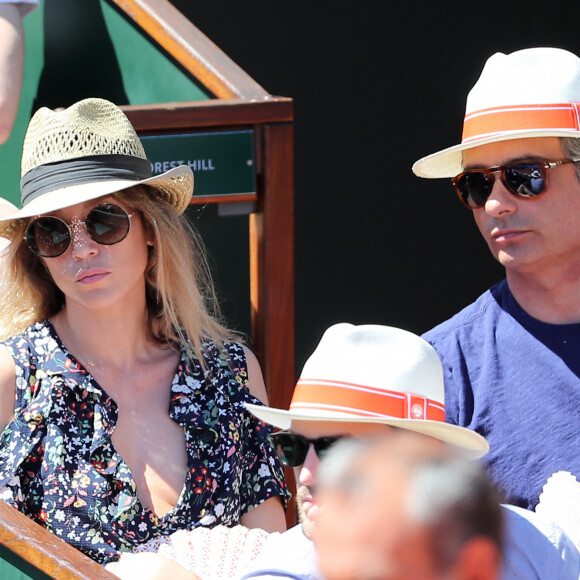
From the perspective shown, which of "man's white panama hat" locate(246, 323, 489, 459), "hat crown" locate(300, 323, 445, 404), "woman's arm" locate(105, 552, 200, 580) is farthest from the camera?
"woman's arm" locate(105, 552, 200, 580)

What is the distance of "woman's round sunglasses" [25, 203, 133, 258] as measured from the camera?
240 cm

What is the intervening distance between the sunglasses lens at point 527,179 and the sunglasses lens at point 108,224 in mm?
888

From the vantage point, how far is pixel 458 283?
15.5 ft

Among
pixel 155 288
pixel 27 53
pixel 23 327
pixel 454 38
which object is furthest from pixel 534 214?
pixel 454 38

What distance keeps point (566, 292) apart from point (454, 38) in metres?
2.53

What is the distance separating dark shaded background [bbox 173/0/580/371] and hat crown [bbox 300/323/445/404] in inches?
112

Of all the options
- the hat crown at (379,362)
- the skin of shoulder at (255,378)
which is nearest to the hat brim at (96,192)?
the skin of shoulder at (255,378)

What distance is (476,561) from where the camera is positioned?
38.0 inches

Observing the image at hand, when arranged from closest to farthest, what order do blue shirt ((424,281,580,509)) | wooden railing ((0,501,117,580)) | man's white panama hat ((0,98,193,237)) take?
wooden railing ((0,501,117,580))
blue shirt ((424,281,580,509))
man's white panama hat ((0,98,193,237))

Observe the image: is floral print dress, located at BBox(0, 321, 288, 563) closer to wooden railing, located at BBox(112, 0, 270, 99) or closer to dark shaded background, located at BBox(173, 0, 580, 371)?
wooden railing, located at BBox(112, 0, 270, 99)

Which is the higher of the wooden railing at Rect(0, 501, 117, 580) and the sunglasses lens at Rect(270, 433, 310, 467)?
A: the sunglasses lens at Rect(270, 433, 310, 467)

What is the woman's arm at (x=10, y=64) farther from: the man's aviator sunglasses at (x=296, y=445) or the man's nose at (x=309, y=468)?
the man's nose at (x=309, y=468)

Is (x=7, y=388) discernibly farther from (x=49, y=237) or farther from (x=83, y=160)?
(x=83, y=160)

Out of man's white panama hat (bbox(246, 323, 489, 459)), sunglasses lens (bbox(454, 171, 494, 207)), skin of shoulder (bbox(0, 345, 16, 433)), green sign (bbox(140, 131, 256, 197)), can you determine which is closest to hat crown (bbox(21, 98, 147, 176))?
green sign (bbox(140, 131, 256, 197))
